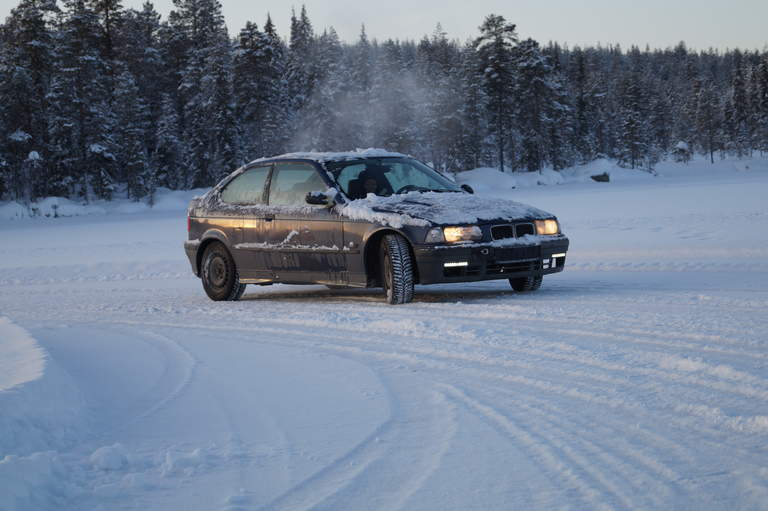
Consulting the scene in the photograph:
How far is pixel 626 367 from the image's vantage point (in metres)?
5.27

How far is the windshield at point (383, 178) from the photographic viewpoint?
31.2ft

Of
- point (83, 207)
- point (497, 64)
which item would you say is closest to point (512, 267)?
point (83, 207)

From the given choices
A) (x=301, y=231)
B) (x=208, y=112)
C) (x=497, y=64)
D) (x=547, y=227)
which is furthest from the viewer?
(x=497, y=64)

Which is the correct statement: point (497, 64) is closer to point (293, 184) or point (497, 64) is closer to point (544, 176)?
point (544, 176)

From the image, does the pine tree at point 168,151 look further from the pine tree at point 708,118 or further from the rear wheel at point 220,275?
the pine tree at point 708,118

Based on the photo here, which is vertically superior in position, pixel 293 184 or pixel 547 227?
pixel 293 184

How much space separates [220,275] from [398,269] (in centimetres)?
286

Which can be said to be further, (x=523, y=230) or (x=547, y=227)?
(x=547, y=227)

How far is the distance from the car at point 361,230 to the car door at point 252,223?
0.01 m

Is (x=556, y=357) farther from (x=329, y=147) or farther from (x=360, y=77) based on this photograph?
(x=360, y=77)

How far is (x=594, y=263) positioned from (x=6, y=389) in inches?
366

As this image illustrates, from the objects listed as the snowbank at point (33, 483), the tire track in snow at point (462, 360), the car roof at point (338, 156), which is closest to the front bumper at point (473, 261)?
the tire track in snow at point (462, 360)

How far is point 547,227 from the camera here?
29.6 ft

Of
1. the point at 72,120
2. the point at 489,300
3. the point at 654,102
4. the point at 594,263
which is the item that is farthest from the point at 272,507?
the point at 654,102
